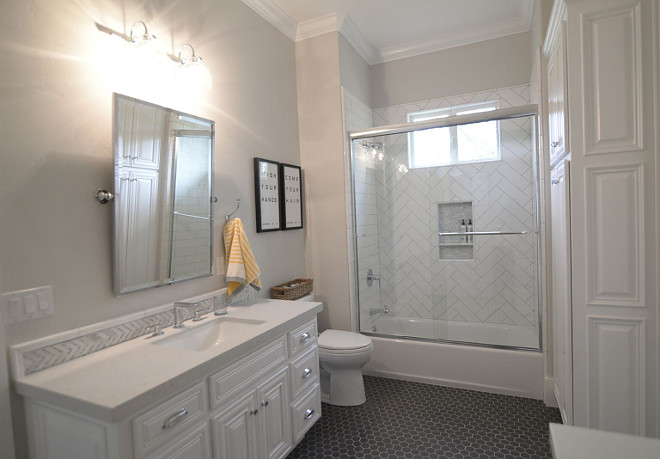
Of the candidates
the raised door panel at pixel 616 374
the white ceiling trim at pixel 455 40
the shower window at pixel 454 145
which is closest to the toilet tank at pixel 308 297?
the shower window at pixel 454 145

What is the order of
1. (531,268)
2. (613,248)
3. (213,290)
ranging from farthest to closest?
(531,268) → (213,290) → (613,248)

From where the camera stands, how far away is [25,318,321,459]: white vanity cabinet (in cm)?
125

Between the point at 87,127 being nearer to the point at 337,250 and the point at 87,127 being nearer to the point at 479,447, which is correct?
the point at 337,250

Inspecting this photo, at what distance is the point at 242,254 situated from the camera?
2.41 meters

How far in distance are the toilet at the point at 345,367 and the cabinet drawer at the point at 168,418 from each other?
49.5 inches

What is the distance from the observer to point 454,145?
3285 millimetres

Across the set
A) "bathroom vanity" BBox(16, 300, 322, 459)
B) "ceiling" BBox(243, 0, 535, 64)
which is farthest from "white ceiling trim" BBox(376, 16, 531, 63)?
"bathroom vanity" BBox(16, 300, 322, 459)

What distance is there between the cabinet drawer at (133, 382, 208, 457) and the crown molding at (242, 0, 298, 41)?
2.48 metres

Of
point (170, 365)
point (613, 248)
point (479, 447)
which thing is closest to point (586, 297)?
point (613, 248)

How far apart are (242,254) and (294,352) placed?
68cm

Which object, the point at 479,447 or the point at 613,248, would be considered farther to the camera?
the point at 479,447

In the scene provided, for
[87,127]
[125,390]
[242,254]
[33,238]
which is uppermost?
[87,127]

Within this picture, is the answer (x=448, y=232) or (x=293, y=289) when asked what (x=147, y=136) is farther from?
(x=448, y=232)

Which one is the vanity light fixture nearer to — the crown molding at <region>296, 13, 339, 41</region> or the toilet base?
the crown molding at <region>296, 13, 339, 41</region>
